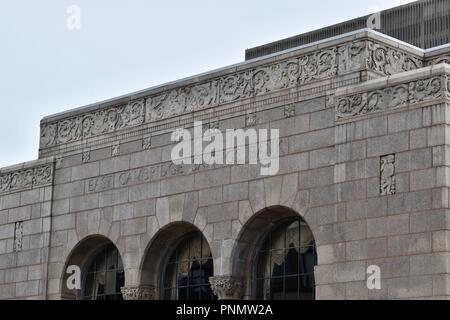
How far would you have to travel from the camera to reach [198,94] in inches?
1142

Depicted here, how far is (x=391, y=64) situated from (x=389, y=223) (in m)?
3.80

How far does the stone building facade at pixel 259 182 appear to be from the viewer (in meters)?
24.2

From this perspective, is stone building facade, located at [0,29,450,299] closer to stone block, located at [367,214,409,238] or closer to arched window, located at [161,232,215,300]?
stone block, located at [367,214,409,238]

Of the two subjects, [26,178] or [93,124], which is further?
[26,178]

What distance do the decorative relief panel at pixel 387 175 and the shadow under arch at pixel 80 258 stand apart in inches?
345

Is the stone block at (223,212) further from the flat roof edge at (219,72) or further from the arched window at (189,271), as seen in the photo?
the flat roof edge at (219,72)

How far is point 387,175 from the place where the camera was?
81.1 ft

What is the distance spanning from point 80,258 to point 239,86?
6.61m

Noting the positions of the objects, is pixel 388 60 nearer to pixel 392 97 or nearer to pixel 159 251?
pixel 392 97

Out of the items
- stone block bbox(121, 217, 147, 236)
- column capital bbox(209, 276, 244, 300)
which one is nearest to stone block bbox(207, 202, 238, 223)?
column capital bbox(209, 276, 244, 300)

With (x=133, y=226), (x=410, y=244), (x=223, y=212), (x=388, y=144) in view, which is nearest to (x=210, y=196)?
(x=223, y=212)
